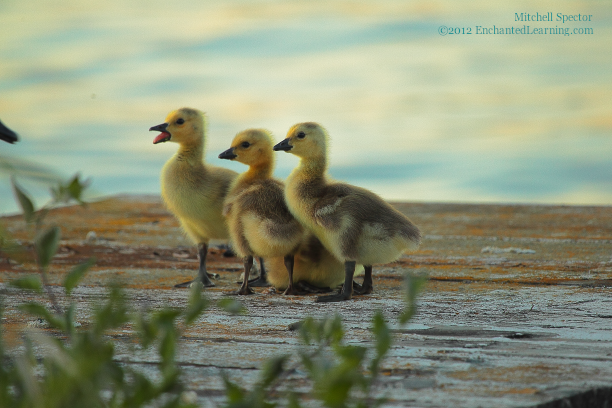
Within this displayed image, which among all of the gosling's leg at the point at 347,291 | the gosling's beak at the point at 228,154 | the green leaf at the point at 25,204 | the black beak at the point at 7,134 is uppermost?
the gosling's beak at the point at 228,154

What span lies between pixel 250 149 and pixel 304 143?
1.55 ft

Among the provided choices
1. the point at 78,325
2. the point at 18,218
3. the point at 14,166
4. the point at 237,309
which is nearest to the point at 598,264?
the point at 78,325

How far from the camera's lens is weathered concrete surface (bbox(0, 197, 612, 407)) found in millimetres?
2377

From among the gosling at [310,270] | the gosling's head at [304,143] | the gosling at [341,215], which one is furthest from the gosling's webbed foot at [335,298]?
the gosling's head at [304,143]

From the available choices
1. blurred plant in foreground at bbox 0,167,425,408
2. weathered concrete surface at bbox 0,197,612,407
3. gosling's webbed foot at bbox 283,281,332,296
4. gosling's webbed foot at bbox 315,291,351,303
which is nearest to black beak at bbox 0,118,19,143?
blurred plant in foreground at bbox 0,167,425,408

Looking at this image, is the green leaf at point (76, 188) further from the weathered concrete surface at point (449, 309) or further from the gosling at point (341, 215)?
the gosling at point (341, 215)

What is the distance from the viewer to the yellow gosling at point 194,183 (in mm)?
5316

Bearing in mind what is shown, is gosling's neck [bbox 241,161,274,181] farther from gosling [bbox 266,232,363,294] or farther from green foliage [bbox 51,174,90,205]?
green foliage [bbox 51,174,90,205]

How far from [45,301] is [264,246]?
4.60 feet

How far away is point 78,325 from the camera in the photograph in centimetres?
336

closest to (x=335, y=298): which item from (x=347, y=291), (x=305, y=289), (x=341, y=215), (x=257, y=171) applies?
(x=347, y=291)

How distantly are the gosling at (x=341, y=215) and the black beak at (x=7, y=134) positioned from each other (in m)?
2.73

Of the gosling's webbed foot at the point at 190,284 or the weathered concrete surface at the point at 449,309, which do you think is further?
the gosling's webbed foot at the point at 190,284

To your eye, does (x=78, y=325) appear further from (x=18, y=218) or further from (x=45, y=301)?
(x=18, y=218)
